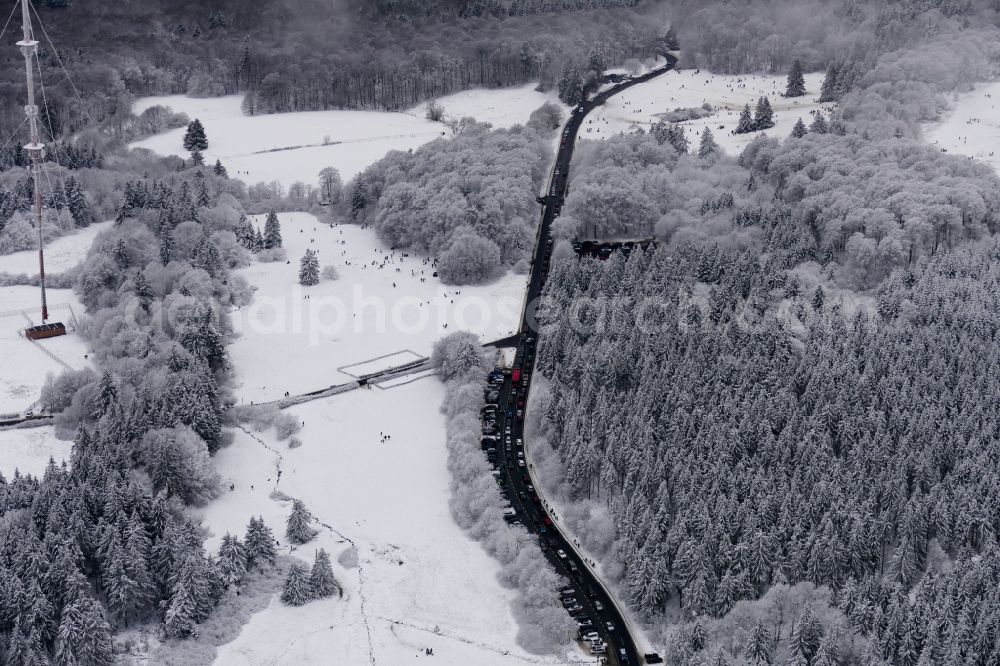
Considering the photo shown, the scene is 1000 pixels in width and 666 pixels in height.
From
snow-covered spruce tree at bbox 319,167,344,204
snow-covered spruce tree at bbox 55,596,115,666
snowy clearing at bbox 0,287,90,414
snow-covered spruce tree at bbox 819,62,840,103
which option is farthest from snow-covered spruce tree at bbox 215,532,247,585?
snow-covered spruce tree at bbox 819,62,840,103

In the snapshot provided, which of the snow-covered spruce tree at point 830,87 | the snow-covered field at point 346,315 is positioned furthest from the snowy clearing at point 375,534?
the snow-covered spruce tree at point 830,87

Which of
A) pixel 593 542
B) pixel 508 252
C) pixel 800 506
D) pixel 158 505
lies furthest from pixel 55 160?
pixel 800 506

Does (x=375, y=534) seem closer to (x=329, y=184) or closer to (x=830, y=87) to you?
(x=329, y=184)

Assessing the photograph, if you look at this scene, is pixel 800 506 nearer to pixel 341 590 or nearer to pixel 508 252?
pixel 341 590

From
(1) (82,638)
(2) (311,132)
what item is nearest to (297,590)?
(1) (82,638)

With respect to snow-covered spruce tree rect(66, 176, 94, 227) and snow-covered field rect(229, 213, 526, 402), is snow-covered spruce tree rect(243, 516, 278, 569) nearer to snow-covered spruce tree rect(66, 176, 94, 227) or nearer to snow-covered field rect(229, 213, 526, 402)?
snow-covered field rect(229, 213, 526, 402)

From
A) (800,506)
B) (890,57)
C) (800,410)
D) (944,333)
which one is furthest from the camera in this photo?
(890,57)
